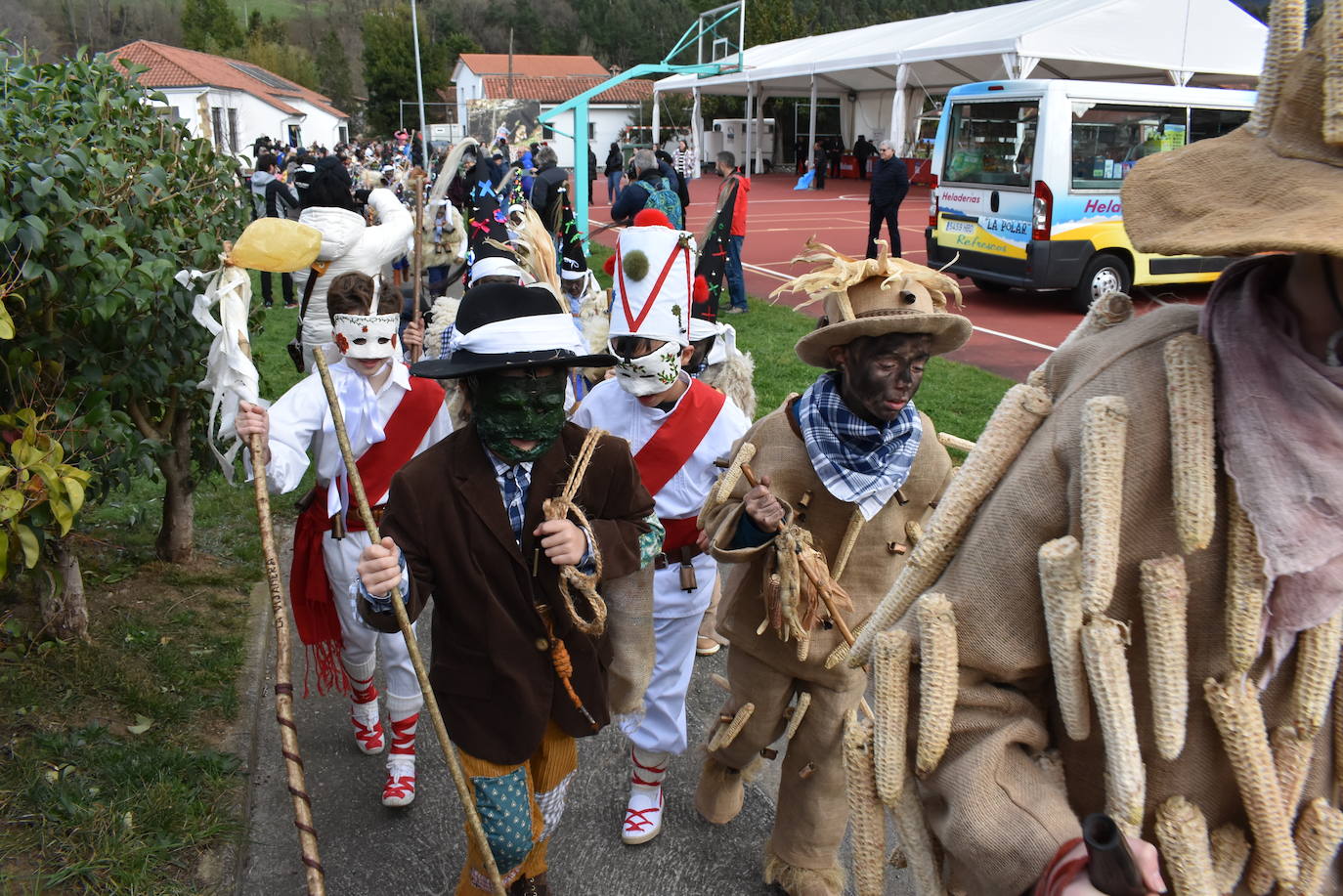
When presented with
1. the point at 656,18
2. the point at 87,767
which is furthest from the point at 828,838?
the point at 656,18

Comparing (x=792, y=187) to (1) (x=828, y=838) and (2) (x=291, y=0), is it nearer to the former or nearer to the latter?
(1) (x=828, y=838)

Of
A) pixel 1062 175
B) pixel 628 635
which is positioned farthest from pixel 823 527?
pixel 1062 175

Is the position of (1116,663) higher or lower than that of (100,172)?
lower

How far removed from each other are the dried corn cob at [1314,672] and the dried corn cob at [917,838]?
0.55 metres

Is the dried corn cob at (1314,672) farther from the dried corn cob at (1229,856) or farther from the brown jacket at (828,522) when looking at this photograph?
the brown jacket at (828,522)

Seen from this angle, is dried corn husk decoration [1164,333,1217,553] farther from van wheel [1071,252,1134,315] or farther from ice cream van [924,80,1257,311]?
van wheel [1071,252,1134,315]

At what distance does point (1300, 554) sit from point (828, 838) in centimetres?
238

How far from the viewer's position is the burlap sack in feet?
10.3

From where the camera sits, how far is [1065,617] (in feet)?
4.41

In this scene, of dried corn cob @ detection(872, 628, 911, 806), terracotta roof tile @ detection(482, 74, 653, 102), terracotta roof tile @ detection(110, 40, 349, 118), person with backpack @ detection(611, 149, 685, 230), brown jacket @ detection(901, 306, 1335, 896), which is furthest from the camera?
terracotta roof tile @ detection(482, 74, 653, 102)

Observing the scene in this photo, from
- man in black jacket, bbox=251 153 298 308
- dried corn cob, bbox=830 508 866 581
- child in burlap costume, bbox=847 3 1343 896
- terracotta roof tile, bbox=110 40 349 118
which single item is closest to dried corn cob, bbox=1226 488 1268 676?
child in burlap costume, bbox=847 3 1343 896

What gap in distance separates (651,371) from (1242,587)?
2683mm

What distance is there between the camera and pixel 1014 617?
1426 millimetres

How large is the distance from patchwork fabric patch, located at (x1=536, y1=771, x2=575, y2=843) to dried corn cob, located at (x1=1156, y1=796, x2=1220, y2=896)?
6.90ft
